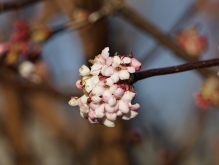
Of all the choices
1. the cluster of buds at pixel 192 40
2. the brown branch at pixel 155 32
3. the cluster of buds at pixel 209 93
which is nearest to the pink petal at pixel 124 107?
the cluster of buds at pixel 209 93

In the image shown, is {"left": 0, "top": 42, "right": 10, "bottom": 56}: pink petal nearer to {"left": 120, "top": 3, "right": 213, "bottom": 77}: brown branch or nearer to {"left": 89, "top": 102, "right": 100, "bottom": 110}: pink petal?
{"left": 120, "top": 3, "right": 213, "bottom": 77}: brown branch

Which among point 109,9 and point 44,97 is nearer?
point 109,9


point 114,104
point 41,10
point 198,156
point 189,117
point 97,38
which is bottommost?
point 114,104

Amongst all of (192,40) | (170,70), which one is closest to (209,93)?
(170,70)

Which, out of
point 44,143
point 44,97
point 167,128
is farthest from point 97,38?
point 44,143

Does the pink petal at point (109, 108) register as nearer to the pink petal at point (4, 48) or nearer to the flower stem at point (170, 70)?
the flower stem at point (170, 70)

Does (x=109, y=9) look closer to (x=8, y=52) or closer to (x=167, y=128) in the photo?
(x=8, y=52)
